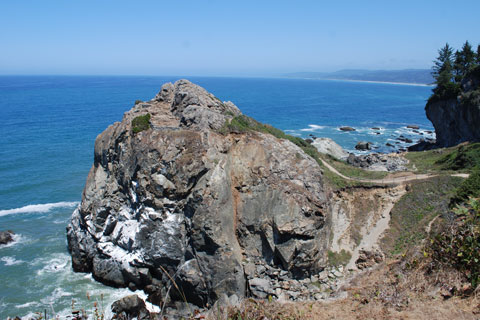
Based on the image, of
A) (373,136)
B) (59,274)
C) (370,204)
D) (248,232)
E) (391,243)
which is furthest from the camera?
(373,136)

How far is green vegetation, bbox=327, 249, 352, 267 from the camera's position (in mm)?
26252

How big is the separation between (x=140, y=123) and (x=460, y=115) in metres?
54.4

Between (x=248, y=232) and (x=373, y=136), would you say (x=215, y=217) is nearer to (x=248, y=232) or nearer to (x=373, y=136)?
(x=248, y=232)

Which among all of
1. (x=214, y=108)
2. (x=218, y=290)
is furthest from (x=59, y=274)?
(x=214, y=108)

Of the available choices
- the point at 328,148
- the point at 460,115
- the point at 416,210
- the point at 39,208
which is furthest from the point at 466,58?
the point at 39,208

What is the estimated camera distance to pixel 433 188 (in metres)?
31.8

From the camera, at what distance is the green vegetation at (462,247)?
9.31 m

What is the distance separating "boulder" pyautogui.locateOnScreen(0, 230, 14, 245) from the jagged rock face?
31.0 ft

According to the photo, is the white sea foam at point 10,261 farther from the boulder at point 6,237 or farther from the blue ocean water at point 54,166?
the boulder at point 6,237

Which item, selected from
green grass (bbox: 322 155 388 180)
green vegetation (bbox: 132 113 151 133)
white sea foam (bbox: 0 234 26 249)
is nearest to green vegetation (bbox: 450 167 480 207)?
green grass (bbox: 322 155 388 180)

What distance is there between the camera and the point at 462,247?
9.51 meters

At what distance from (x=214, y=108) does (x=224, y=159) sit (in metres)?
8.02

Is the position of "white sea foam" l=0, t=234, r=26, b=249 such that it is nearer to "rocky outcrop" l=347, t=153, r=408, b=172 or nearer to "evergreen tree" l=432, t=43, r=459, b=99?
"rocky outcrop" l=347, t=153, r=408, b=172

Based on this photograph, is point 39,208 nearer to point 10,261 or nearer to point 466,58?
point 10,261
